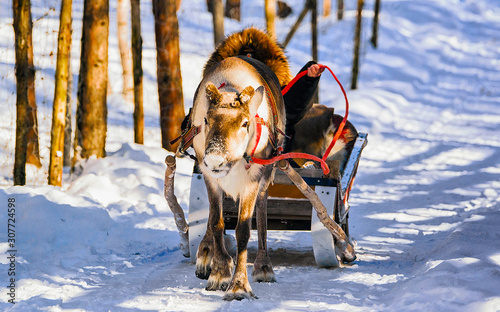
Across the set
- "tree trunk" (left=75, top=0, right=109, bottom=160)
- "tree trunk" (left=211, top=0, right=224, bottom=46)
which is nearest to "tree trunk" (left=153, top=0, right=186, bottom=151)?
"tree trunk" (left=75, top=0, right=109, bottom=160)

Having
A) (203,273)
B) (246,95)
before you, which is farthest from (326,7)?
(246,95)

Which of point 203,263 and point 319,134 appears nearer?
point 203,263

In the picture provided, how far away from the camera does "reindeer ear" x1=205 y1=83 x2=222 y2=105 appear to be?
4391mm

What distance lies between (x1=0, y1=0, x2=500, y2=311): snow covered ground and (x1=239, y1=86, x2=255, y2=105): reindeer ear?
4.45 ft

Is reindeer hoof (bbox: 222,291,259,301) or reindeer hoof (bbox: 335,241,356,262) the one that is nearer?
reindeer hoof (bbox: 222,291,259,301)

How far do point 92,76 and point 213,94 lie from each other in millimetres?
5306

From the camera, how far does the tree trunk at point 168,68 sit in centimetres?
1105

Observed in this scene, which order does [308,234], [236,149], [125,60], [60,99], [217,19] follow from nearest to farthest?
[236,149] → [308,234] → [60,99] → [217,19] → [125,60]

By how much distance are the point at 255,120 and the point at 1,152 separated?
6899mm

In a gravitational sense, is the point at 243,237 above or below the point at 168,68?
below

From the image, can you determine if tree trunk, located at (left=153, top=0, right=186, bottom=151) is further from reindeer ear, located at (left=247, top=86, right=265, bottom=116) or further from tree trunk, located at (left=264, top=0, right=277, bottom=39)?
reindeer ear, located at (left=247, top=86, right=265, bottom=116)

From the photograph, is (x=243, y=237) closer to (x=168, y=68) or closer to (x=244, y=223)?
(x=244, y=223)

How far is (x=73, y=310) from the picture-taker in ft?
13.3

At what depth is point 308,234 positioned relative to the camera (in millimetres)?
7184
